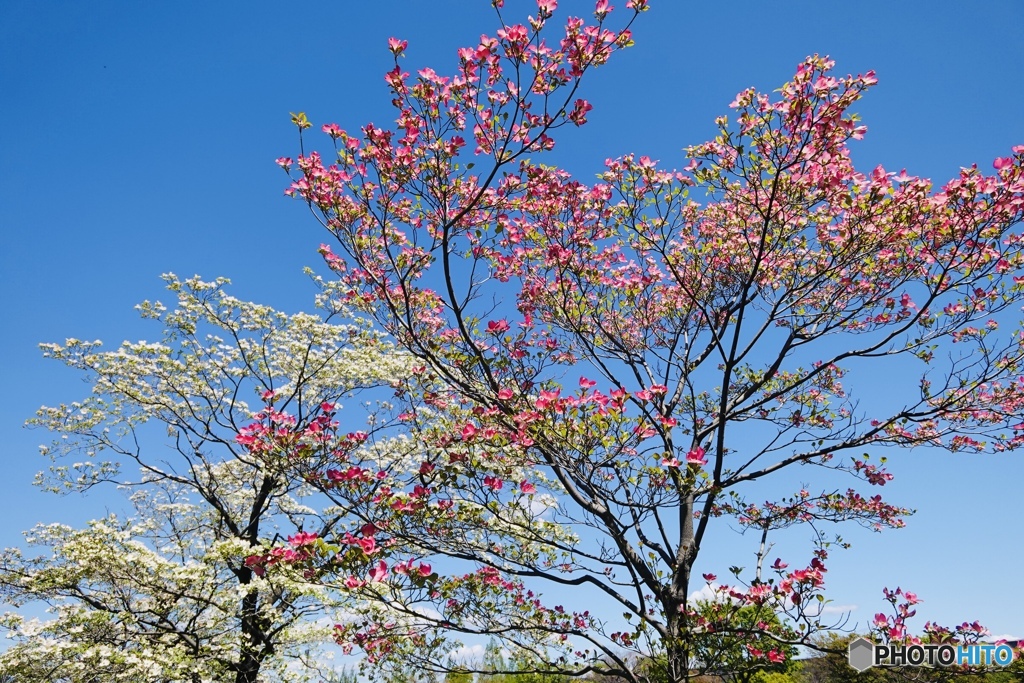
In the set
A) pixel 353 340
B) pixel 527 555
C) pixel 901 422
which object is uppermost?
pixel 353 340

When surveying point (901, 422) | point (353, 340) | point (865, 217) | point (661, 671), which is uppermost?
point (353, 340)

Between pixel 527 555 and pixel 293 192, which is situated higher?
pixel 293 192

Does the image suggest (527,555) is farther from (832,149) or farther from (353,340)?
(353,340)

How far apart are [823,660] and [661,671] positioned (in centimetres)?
2715

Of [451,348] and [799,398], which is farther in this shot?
[799,398]

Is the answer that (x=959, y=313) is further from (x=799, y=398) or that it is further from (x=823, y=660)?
(x=823, y=660)

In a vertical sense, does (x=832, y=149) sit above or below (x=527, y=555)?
above

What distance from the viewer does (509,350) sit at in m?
6.27

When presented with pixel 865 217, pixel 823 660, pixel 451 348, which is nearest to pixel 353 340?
pixel 451 348

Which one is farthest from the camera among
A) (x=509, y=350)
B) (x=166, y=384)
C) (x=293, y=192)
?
(x=166, y=384)

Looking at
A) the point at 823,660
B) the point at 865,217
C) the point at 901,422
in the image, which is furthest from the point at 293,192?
the point at 823,660

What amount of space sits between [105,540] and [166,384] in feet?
11.3

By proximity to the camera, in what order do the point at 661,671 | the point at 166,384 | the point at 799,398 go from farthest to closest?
the point at 166,384 → the point at 799,398 → the point at 661,671

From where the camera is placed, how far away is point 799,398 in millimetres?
7672
